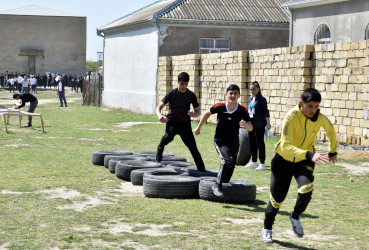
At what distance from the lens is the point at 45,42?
83.3 metres

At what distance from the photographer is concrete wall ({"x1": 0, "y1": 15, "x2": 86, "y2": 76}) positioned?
8194 cm

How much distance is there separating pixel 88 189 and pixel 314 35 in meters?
19.2

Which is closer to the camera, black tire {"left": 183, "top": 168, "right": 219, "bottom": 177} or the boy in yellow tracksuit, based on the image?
the boy in yellow tracksuit

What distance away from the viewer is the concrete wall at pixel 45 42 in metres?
81.9

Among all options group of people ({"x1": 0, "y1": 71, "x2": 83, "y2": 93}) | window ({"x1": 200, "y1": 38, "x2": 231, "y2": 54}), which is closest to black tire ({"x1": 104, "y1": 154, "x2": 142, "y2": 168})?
window ({"x1": 200, "y1": 38, "x2": 231, "y2": 54})

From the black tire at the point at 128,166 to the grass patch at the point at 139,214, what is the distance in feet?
0.61

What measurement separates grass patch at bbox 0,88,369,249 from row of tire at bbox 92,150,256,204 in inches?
6.8

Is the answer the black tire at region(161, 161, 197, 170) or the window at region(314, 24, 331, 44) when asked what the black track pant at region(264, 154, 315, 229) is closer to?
the black tire at region(161, 161, 197, 170)

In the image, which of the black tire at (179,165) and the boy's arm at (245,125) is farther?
the black tire at (179,165)

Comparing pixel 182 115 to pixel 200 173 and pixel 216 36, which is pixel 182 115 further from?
pixel 216 36

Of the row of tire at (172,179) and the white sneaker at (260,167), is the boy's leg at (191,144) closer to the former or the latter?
the row of tire at (172,179)

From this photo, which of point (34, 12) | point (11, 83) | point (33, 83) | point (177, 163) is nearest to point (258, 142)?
point (177, 163)

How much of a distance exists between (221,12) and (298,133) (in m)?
25.9

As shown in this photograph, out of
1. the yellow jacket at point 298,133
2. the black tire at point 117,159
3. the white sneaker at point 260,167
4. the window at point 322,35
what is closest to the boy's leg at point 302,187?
the yellow jacket at point 298,133
